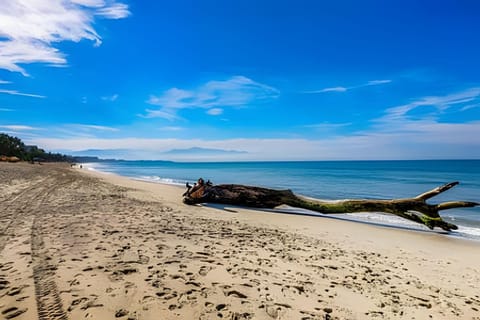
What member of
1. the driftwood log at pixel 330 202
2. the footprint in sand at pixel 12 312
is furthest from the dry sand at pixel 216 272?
the driftwood log at pixel 330 202

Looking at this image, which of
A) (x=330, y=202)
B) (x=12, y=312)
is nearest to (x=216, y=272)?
(x=12, y=312)

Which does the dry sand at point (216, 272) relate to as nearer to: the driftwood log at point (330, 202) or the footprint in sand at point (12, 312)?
the footprint in sand at point (12, 312)

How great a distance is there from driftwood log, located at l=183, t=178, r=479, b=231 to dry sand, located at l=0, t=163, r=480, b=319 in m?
2.19

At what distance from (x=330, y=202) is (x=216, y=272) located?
29.7ft

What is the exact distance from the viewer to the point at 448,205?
10.5 metres

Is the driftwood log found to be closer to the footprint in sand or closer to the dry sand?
the dry sand

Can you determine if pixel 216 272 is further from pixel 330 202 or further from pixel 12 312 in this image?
pixel 330 202

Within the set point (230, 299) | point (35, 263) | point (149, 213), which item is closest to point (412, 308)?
point (230, 299)

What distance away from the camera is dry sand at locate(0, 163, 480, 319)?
3562 mm

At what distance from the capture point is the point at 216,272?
469cm

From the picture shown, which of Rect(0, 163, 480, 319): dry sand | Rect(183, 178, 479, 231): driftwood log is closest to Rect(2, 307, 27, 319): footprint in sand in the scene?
Rect(0, 163, 480, 319): dry sand

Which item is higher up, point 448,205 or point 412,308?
point 448,205

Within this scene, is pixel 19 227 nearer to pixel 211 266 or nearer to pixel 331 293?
pixel 211 266

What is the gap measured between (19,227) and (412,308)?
28.4 ft
